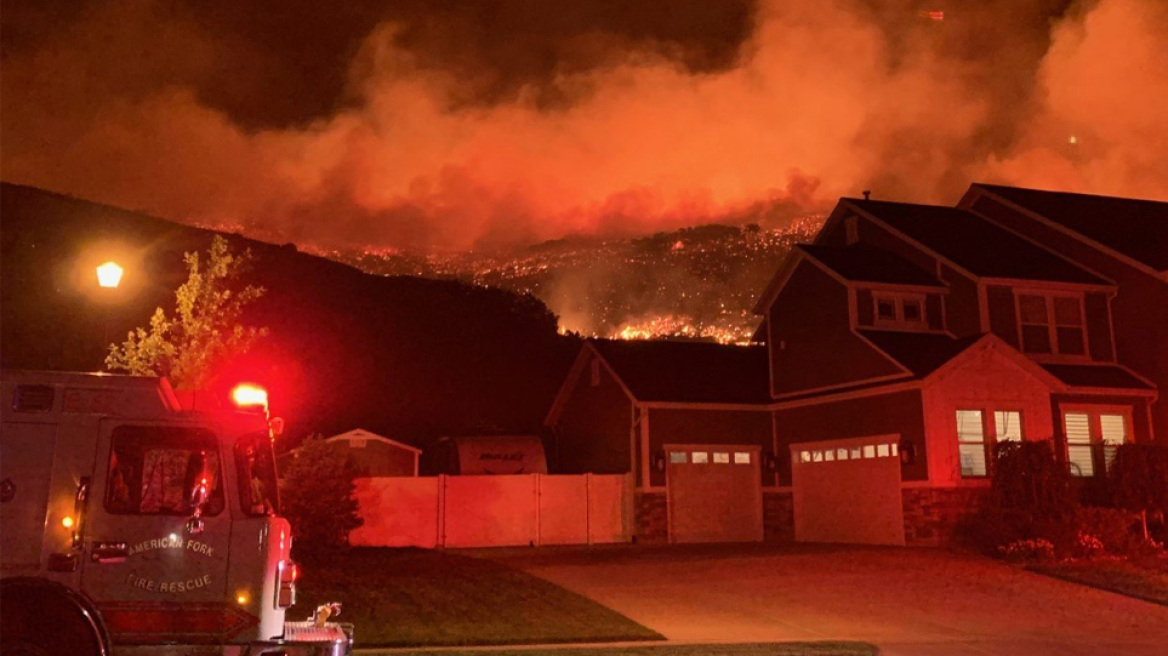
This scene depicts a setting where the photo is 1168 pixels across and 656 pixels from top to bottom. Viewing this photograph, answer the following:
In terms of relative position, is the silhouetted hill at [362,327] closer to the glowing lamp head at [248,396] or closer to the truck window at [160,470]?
the glowing lamp head at [248,396]

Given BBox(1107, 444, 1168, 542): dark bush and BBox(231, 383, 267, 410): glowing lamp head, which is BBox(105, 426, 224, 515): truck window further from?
BBox(1107, 444, 1168, 542): dark bush

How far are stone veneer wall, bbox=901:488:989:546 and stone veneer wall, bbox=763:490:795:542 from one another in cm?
460

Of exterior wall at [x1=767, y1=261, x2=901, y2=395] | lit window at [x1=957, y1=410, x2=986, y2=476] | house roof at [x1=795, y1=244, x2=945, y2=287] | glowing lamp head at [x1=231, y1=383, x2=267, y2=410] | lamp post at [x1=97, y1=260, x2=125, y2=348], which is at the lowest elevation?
glowing lamp head at [x1=231, y1=383, x2=267, y2=410]

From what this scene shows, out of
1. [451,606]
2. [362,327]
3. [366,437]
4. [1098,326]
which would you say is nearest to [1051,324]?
[1098,326]

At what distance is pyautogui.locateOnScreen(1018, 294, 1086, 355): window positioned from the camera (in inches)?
1030

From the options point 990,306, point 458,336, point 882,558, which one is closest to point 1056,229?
point 990,306

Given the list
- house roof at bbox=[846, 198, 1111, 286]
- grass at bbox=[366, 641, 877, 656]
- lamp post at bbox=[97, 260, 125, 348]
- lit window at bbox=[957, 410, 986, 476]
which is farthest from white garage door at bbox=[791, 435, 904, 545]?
lamp post at bbox=[97, 260, 125, 348]

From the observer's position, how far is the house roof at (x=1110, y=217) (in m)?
27.0

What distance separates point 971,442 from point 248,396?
60.6 ft

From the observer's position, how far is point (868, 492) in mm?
23688

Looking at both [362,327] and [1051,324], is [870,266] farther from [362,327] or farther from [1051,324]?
[362,327]

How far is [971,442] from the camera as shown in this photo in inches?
890

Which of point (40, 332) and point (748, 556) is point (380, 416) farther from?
point (748, 556)

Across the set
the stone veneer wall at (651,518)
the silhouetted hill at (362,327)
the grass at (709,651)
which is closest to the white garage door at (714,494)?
the stone veneer wall at (651,518)
